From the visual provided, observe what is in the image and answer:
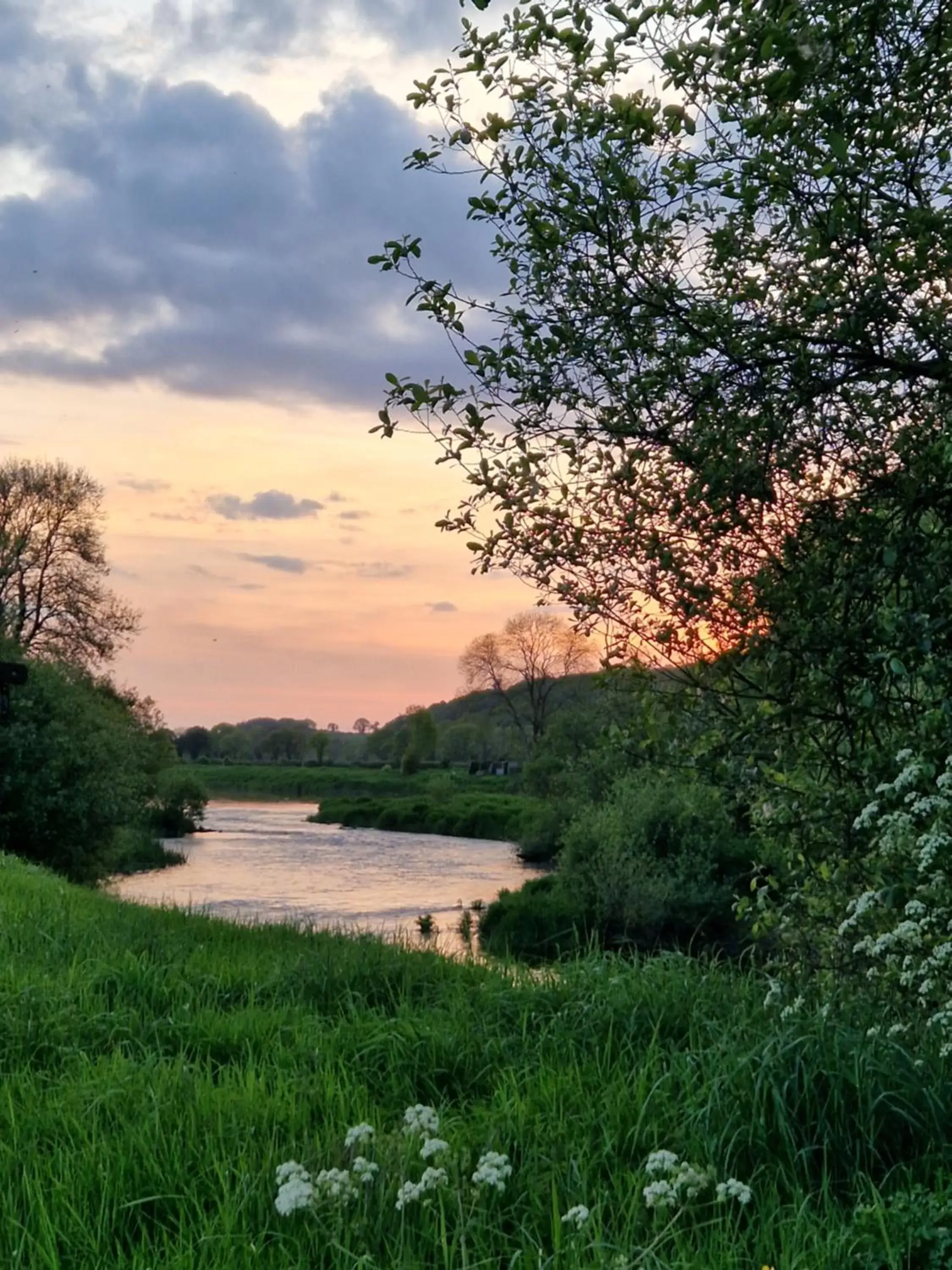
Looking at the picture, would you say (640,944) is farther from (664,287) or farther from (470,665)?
(470,665)

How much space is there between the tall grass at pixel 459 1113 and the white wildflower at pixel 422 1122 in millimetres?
129

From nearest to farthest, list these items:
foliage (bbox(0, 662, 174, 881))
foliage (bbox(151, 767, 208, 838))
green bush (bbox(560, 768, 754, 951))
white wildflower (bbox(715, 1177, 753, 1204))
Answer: white wildflower (bbox(715, 1177, 753, 1204)) < green bush (bbox(560, 768, 754, 951)) < foliage (bbox(0, 662, 174, 881)) < foliage (bbox(151, 767, 208, 838))

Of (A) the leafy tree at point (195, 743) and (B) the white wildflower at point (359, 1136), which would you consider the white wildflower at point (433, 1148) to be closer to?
(B) the white wildflower at point (359, 1136)

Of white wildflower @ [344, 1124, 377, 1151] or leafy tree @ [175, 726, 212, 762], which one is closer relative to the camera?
white wildflower @ [344, 1124, 377, 1151]

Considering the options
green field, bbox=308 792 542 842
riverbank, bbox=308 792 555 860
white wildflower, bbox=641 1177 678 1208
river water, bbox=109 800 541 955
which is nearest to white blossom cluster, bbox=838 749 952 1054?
white wildflower, bbox=641 1177 678 1208

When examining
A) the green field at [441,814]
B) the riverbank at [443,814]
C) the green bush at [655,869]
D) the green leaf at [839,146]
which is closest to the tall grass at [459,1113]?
the green leaf at [839,146]

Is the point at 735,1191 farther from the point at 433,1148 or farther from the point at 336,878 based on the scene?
the point at 336,878

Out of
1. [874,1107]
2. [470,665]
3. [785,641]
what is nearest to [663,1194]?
[874,1107]

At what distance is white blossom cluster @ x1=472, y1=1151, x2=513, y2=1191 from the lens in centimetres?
361

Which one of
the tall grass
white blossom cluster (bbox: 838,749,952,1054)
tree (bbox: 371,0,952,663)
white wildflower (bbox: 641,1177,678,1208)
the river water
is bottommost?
the river water

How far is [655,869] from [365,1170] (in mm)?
22494

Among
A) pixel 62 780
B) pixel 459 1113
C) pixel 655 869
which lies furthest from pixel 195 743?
pixel 459 1113

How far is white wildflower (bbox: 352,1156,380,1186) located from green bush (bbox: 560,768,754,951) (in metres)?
Result: 19.6

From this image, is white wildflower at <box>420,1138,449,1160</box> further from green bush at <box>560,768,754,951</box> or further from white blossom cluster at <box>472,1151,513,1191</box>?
green bush at <box>560,768,754,951</box>
